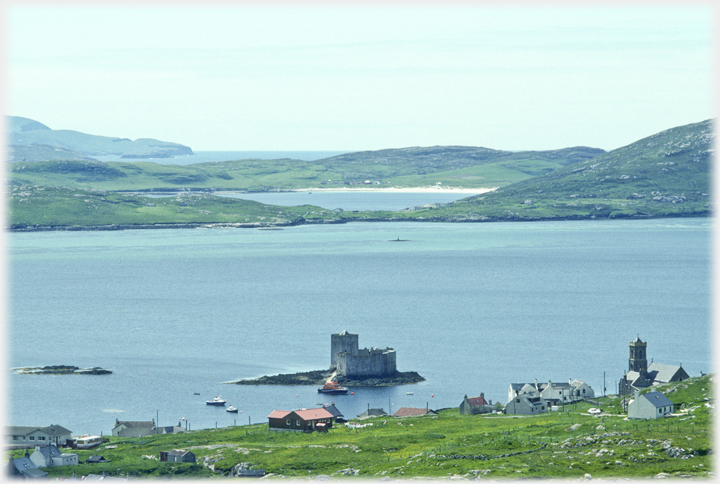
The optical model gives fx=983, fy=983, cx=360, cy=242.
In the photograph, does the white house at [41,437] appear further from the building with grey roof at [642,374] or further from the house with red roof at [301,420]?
the building with grey roof at [642,374]

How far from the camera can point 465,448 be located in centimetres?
7088

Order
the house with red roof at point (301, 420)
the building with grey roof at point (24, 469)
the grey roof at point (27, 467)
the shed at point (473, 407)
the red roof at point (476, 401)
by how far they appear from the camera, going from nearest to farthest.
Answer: the building with grey roof at point (24, 469) → the grey roof at point (27, 467) → the house with red roof at point (301, 420) → the shed at point (473, 407) → the red roof at point (476, 401)

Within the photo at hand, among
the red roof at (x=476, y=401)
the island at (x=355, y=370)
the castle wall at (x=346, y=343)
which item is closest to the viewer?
the red roof at (x=476, y=401)

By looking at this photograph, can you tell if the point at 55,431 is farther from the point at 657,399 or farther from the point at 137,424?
the point at 657,399

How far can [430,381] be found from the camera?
11356cm

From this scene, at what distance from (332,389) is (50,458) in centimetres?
4124

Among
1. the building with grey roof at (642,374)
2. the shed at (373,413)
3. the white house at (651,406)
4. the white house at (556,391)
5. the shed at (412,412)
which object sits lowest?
the shed at (373,413)

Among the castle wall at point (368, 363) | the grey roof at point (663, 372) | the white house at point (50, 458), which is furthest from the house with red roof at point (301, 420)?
the grey roof at point (663, 372)

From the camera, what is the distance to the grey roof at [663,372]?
320 feet

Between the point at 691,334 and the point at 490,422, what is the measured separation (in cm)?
6431

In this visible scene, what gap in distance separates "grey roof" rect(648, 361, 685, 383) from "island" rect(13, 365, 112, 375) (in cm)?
6416

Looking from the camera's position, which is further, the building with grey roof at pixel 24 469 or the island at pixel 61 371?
the island at pixel 61 371

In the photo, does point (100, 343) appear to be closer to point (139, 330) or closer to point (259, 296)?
point (139, 330)

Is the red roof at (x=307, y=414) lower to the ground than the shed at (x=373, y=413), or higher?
higher
